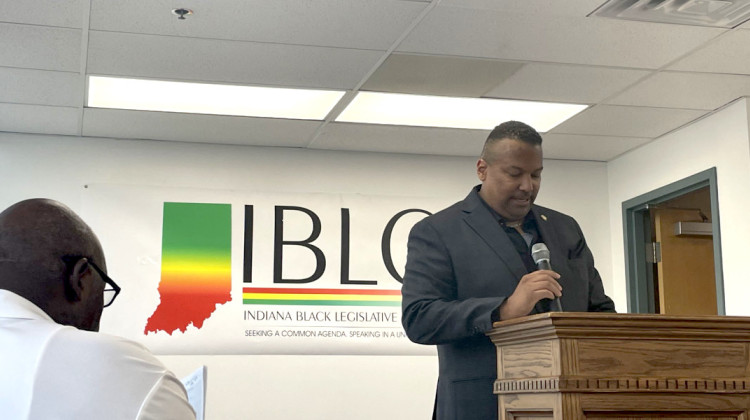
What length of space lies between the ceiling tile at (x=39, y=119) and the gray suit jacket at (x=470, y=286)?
→ 3.41m

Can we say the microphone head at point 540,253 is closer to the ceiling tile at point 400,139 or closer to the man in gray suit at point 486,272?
the man in gray suit at point 486,272

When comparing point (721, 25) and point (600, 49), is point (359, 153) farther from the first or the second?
point (721, 25)

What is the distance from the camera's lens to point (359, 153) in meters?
6.29

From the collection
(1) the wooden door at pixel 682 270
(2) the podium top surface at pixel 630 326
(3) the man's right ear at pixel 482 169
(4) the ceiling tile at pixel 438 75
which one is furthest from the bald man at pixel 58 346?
(1) the wooden door at pixel 682 270

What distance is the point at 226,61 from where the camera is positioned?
179 inches

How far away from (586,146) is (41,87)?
3.45 metres

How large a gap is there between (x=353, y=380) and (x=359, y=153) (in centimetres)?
152

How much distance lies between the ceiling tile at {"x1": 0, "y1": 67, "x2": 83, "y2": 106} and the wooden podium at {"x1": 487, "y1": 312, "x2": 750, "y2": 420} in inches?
138

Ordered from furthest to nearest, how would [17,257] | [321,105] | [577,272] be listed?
[321,105] → [577,272] → [17,257]

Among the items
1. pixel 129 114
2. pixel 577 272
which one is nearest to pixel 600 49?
pixel 577 272

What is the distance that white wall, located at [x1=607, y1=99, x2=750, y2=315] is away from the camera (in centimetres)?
518

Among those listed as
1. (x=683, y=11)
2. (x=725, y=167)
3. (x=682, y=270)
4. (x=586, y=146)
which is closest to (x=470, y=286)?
(x=683, y=11)

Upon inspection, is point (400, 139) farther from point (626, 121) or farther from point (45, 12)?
point (45, 12)

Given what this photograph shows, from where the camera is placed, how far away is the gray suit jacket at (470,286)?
2252 mm
